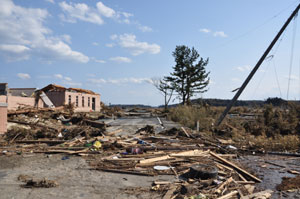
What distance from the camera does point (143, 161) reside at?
7.50 metres

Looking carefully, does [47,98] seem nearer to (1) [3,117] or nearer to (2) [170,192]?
(1) [3,117]

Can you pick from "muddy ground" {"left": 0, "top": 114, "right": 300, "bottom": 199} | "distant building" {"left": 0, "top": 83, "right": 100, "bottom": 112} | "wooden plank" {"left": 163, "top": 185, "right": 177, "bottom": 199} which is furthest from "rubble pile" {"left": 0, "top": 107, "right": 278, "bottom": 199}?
"distant building" {"left": 0, "top": 83, "right": 100, "bottom": 112}

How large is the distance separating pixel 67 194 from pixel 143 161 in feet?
Result: 9.62

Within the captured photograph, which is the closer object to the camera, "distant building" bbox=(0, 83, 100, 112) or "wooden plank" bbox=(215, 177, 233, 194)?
"wooden plank" bbox=(215, 177, 233, 194)

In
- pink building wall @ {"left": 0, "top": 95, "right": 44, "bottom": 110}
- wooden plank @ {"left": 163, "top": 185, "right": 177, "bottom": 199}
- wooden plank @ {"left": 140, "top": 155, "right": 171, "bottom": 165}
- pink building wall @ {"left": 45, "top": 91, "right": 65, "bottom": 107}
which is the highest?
pink building wall @ {"left": 45, "top": 91, "right": 65, "bottom": 107}

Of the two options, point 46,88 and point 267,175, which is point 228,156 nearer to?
point 267,175

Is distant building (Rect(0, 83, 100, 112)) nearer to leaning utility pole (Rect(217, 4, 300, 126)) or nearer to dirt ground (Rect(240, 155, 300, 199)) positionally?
leaning utility pole (Rect(217, 4, 300, 126))

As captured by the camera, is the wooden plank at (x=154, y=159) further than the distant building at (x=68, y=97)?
No

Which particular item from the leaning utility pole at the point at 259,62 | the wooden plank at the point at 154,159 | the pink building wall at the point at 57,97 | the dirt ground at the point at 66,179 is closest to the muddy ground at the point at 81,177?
the dirt ground at the point at 66,179

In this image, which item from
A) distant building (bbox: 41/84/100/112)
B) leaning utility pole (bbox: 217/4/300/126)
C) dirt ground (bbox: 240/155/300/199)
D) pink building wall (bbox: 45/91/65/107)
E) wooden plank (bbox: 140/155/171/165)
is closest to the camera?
dirt ground (bbox: 240/155/300/199)

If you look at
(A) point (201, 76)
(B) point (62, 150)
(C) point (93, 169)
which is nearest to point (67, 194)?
(C) point (93, 169)

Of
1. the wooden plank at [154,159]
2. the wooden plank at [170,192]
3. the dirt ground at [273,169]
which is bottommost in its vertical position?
the dirt ground at [273,169]

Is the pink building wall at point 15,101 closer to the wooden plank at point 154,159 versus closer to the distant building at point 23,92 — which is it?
the distant building at point 23,92

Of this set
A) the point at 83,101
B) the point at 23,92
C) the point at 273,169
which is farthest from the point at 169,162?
the point at 83,101
